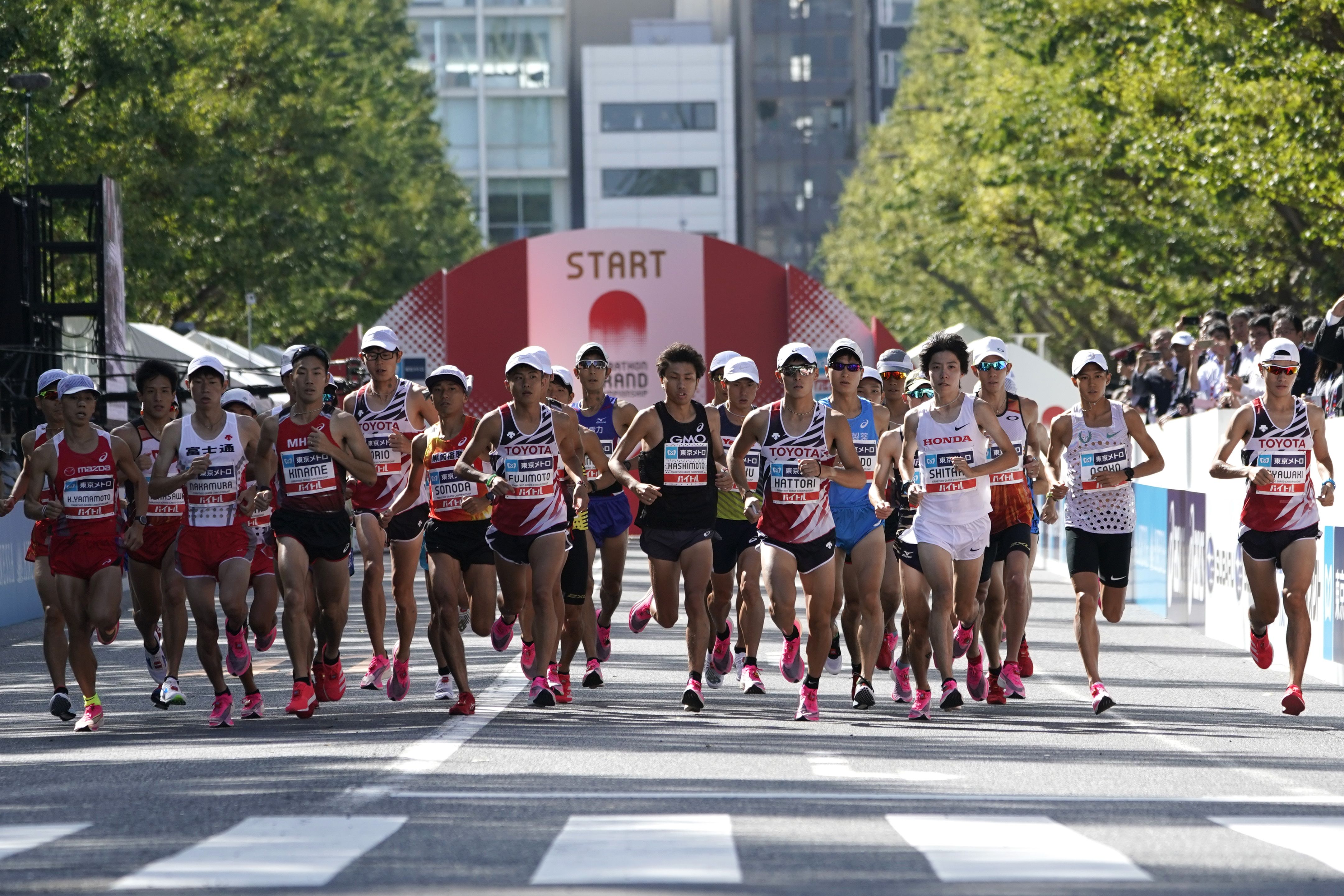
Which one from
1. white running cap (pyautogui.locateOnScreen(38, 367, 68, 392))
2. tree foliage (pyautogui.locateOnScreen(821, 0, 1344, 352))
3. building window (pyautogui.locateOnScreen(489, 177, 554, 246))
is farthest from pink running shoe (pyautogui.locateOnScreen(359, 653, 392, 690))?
building window (pyautogui.locateOnScreen(489, 177, 554, 246))

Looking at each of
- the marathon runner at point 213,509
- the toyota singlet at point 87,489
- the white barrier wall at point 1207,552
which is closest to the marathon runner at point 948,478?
the white barrier wall at point 1207,552

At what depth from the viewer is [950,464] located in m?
12.8

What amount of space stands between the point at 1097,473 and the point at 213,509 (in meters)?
4.93

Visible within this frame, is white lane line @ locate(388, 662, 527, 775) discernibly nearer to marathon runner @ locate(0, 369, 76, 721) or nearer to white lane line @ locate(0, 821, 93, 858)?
white lane line @ locate(0, 821, 93, 858)

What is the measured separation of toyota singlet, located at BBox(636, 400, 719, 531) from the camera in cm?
1316

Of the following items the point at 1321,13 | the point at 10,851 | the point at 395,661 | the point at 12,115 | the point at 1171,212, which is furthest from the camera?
the point at 1171,212

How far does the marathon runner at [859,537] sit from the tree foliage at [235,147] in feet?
74.0

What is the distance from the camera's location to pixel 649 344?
34562mm

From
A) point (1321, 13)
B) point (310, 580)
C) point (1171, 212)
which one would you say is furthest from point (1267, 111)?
point (310, 580)

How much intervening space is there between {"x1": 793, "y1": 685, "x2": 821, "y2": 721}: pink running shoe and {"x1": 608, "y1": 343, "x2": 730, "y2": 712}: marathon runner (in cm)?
69

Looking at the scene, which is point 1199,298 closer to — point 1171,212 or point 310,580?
point 1171,212

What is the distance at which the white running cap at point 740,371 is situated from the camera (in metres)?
13.3

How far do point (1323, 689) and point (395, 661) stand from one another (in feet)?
18.9

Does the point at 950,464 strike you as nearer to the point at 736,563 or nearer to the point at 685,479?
the point at 685,479
